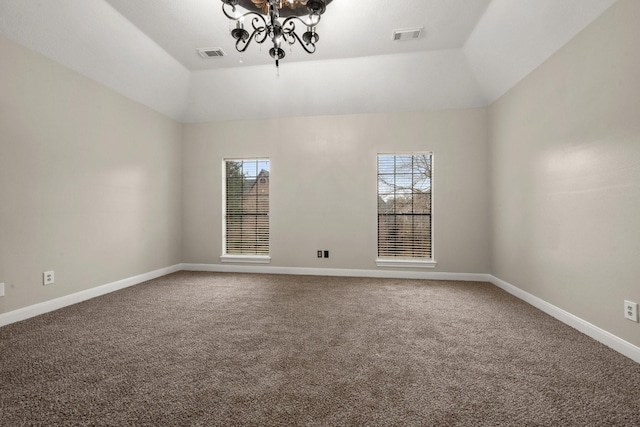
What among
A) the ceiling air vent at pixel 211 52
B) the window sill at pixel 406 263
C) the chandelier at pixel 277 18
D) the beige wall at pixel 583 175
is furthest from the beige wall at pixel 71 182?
the beige wall at pixel 583 175

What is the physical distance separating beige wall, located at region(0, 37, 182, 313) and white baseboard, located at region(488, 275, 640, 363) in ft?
16.6

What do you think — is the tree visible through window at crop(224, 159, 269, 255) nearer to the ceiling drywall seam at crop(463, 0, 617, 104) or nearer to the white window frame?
the white window frame

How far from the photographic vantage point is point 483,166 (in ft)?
14.2

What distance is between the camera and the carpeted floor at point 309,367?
1.44 metres

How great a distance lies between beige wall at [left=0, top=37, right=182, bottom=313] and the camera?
2658mm

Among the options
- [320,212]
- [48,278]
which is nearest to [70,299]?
[48,278]

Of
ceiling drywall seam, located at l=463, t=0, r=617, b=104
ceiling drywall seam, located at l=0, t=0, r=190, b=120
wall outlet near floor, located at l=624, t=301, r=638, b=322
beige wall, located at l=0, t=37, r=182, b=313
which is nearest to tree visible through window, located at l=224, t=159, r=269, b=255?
beige wall, located at l=0, t=37, r=182, b=313

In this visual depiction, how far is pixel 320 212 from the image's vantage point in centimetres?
471

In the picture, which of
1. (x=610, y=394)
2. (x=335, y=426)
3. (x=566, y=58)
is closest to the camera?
(x=335, y=426)

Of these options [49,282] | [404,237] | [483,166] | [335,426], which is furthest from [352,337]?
[483,166]

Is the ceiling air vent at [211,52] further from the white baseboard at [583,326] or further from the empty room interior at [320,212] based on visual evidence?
the white baseboard at [583,326]

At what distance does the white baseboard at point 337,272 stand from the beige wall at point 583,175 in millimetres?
840

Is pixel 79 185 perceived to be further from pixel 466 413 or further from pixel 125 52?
pixel 466 413

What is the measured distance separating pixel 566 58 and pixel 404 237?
9.21 feet
